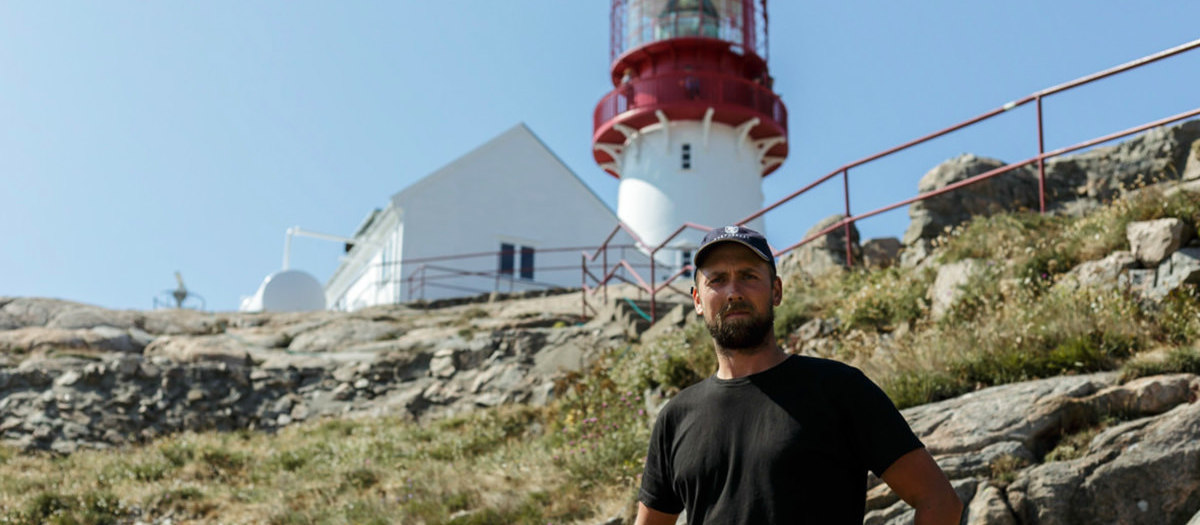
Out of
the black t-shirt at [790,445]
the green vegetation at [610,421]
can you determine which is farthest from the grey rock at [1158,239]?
the black t-shirt at [790,445]

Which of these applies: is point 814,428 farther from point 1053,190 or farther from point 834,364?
point 1053,190

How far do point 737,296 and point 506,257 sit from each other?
2515 centimetres

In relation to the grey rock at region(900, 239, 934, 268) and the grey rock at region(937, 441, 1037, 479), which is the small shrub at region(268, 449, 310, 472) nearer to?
the grey rock at region(900, 239, 934, 268)

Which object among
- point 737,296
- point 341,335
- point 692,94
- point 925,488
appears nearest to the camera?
point 925,488

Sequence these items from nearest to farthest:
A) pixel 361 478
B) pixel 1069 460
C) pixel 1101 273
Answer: pixel 1069 460, pixel 1101 273, pixel 361 478

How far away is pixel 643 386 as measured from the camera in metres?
10.6

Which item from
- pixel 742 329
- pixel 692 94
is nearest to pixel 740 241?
pixel 742 329

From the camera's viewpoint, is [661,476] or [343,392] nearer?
[661,476]

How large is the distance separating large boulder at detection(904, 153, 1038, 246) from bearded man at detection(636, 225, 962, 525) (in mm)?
9720

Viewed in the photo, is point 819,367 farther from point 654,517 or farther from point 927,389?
point 927,389

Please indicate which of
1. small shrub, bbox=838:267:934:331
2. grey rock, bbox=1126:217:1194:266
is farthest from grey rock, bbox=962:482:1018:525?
small shrub, bbox=838:267:934:331

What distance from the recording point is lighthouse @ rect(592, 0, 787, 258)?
92.9 ft

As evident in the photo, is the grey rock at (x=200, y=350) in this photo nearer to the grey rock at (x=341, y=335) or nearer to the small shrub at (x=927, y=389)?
the grey rock at (x=341, y=335)

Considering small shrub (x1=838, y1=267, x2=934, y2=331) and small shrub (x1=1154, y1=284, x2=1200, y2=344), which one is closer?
small shrub (x1=1154, y1=284, x2=1200, y2=344)
